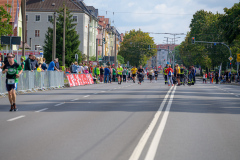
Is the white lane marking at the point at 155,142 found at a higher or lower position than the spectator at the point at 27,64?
lower

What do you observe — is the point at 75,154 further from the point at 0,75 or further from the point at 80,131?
the point at 0,75

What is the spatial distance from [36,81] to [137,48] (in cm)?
10175

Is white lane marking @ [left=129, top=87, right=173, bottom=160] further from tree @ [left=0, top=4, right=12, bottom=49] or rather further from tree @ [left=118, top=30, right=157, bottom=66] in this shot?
tree @ [left=118, top=30, right=157, bottom=66]

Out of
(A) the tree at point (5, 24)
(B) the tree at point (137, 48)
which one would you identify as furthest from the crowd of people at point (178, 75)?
(B) the tree at point (137, 48)

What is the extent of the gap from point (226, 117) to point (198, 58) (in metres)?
72.4

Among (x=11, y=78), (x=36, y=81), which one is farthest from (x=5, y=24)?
(x=11, y=78)

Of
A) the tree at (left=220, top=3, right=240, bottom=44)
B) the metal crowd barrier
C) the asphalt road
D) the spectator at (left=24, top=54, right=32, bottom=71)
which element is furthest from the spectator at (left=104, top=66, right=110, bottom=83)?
the asphalt road

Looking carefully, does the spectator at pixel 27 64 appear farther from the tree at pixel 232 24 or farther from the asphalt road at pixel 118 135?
the tree at pixel 232 24

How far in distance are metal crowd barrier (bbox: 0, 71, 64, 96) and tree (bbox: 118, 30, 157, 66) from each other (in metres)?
95.3

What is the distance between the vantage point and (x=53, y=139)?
8461 mm

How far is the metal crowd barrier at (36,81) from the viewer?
20478 mm

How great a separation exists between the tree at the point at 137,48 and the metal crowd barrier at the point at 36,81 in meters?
95.3

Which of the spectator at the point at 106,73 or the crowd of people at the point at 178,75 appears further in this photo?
the spectator at the point at 106,73

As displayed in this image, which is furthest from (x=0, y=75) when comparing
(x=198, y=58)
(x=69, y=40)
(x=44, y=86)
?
(x=198, y=58)
